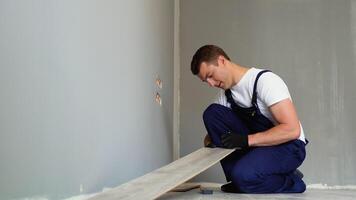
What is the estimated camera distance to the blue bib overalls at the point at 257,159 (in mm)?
1970

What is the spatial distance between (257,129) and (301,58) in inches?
39.7

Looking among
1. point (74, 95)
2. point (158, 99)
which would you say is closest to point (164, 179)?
point (74, 95)

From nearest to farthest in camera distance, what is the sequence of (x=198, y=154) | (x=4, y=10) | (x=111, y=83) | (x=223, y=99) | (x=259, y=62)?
(x=4, y=10)
(x=111, y=83)
(x=198, y=154)
(x=223, y=99)
(x=259, y=62)

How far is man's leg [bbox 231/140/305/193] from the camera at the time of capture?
1.97 meters

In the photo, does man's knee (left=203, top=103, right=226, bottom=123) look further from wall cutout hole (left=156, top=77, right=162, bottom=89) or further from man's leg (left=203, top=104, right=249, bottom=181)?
wall cutout hole (left=156, top=77, right=162, bottom=89)

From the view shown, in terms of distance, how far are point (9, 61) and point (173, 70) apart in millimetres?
1937

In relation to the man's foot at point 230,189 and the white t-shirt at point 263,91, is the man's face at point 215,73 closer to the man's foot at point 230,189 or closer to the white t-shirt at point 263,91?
the white t-shirt at point 263,91

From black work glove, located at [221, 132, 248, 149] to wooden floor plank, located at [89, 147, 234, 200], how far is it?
3 centimetres

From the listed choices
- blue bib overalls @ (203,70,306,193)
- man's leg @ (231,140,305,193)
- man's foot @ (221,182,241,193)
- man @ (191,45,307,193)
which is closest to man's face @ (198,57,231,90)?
man @ (191,45,307,193)

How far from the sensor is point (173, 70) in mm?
2898

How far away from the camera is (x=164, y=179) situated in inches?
58.9

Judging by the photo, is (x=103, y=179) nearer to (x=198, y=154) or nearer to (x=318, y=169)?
(x=198, y=154)

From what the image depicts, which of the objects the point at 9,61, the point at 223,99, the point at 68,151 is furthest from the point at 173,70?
the point at 9,61

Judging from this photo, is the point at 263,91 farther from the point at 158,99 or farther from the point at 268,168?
the point at 158,99
